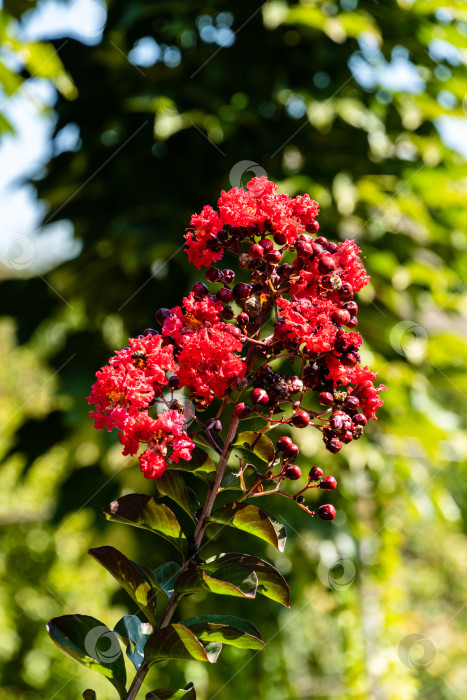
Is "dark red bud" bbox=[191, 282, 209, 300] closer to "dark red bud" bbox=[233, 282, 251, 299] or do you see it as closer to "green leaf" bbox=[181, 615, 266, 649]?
"dark red bud" bbox=[233, 282, 251, 299]

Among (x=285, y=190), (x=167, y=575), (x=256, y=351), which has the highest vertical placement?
(x=256, y=351)

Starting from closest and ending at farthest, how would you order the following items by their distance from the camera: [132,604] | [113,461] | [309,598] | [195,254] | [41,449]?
[195,254], [132,604], [113,461], [41,449], [309,598]

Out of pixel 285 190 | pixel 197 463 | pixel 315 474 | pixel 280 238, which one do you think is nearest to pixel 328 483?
pixel 315 474

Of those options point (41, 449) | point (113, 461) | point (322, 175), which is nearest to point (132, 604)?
point (113, 461)

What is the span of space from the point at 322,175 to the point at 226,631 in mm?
1604

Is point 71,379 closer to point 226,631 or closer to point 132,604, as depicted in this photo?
point 132,604

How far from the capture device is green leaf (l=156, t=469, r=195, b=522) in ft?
1.72

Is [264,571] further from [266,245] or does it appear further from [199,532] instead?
[266,245]

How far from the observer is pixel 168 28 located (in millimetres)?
1798

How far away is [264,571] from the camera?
20.2 inches

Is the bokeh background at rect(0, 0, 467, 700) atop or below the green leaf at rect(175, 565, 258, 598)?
below

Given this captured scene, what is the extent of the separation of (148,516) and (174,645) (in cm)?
10

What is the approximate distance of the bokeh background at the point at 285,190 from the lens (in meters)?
1.85

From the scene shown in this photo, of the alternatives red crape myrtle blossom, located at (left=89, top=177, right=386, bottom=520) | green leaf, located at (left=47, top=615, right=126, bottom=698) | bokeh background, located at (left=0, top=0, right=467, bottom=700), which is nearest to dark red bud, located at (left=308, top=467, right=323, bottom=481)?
red crape myrtle blossom, located at (left=89, top=177, right=386, bottom=520)
